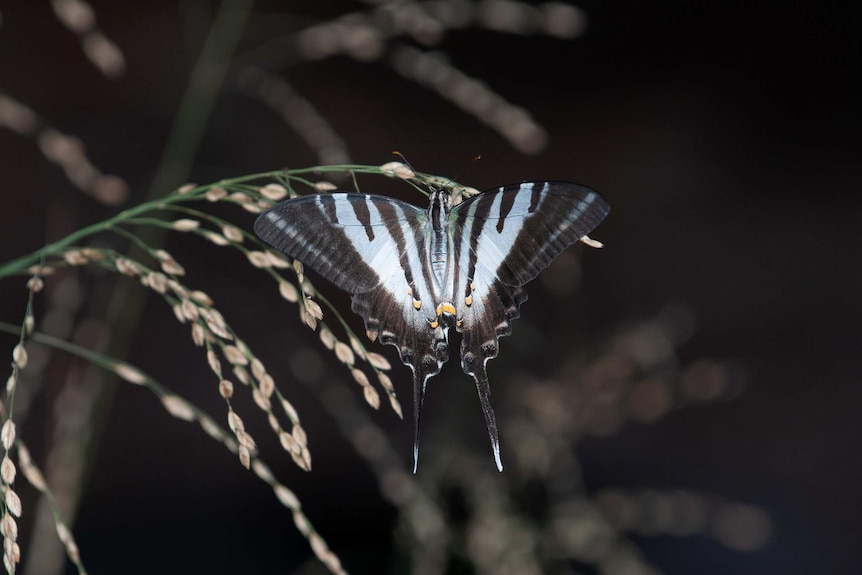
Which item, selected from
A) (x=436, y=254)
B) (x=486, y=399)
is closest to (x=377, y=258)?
(x=436, y=254)

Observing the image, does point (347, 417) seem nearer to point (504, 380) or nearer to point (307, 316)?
point (504, 380)

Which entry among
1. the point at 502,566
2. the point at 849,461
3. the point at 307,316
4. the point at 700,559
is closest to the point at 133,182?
the point at 502,566

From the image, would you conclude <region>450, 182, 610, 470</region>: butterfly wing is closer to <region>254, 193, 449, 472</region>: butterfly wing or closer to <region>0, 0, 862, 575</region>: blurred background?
<region>254, 193, 449, 472</region>: butterfly wing

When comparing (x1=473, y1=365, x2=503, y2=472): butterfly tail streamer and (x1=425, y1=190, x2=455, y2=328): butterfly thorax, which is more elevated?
(x1=425, y1=190, x2=455, y2=328): butterfly thorax

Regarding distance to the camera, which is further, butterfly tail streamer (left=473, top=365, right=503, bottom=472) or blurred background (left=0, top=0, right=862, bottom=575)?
blurred background (left=0, top=0, right=862, bottom=575)

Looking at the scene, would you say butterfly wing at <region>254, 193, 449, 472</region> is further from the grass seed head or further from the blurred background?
the blurred background

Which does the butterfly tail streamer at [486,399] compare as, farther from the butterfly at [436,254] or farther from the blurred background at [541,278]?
the blurred background at [541,278]

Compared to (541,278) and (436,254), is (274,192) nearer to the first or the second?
(436,254)

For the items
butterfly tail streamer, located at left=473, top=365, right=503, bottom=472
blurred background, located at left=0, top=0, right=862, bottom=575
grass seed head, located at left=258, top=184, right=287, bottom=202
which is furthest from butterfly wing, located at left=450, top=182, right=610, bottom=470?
blurred background, located at left=0, top=0, right=862, bottom=575
